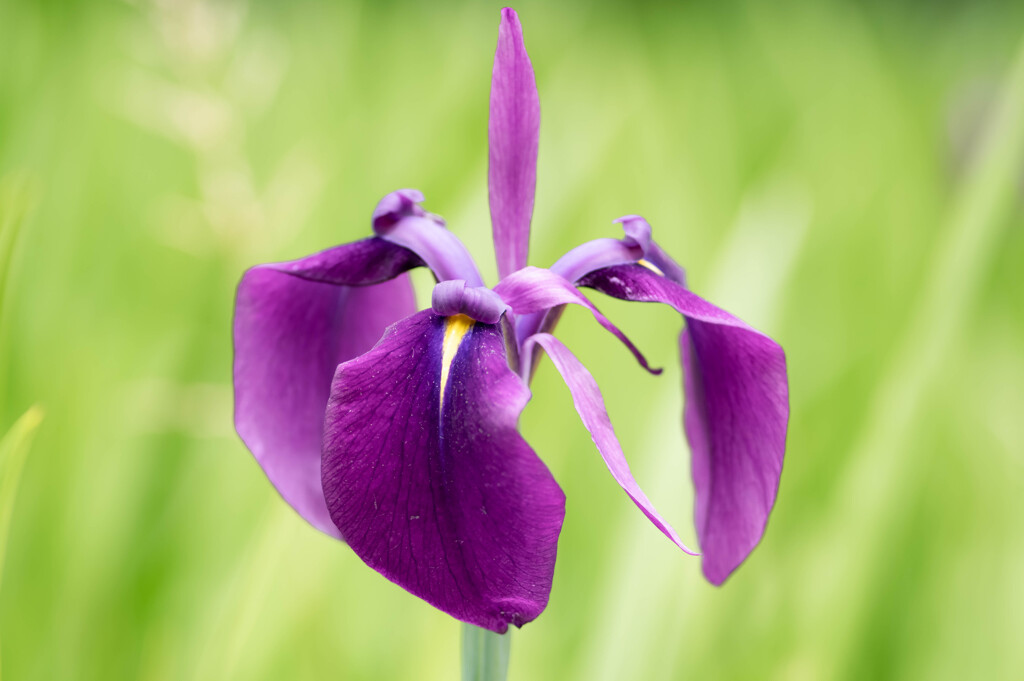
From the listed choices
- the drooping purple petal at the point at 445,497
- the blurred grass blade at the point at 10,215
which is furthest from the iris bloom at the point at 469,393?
the blurred grass blade at the point at 10,215

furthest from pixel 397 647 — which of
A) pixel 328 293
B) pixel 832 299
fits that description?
pixel 832 299

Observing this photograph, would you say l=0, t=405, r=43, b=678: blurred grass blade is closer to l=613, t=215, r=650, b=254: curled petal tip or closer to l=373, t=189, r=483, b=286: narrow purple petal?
l=373, t=189, r=483, b=286: narrow purple petal

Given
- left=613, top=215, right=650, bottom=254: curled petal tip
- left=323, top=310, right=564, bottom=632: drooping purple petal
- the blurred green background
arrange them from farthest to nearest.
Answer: the blurred green background
left=613, top=215, right=650, bottom=254: curled petal tip
left=323, top=310, right=564, bottom=632: drooping purple petal

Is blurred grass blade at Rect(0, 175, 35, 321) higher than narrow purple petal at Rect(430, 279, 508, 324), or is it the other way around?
narrow purple petal at Rect(430, 279, 508, 324)

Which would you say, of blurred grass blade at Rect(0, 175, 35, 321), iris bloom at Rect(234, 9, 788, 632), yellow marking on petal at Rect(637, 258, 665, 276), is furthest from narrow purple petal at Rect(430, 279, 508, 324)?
blurred grass blade at Rect(0, 175, 35, 321)

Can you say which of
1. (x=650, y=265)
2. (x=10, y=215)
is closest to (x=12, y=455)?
(x=10, y=215)

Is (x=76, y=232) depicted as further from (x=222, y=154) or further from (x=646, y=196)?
(x=646, y=196)

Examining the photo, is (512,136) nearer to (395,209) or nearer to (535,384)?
(395,209)
